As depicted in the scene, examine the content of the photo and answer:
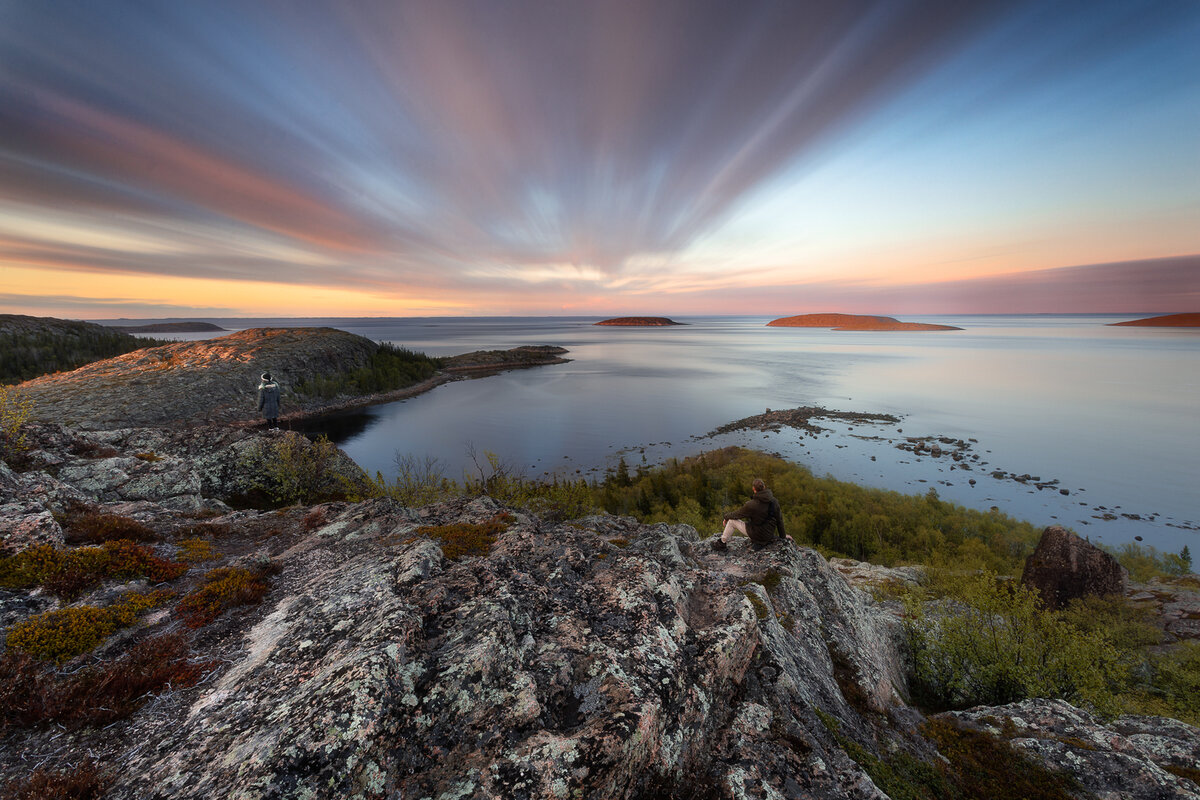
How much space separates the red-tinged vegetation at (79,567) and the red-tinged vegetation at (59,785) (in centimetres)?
359

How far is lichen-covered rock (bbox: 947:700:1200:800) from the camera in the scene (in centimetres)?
510

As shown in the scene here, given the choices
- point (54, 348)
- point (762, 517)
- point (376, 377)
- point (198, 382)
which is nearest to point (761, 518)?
point (762, 517)

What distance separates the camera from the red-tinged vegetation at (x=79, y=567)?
18.3 ft

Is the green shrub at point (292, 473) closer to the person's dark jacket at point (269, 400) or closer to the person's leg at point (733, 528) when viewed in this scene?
the person's dark jacket at point (269, 400)

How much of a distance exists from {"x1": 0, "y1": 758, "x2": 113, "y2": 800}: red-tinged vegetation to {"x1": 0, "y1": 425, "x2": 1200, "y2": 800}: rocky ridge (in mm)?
115

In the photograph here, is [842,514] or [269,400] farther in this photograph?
[842,514]

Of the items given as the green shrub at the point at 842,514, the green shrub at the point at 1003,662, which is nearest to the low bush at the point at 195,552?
the green shrub at the point at 1003,662

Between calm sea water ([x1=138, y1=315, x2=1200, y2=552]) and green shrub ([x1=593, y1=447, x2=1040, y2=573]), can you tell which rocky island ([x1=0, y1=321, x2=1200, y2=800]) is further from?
calm sea water ([x1=138, y1=315, x2=1200, y2=552])

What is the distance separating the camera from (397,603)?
5359mm

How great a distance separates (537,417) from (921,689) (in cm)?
4790

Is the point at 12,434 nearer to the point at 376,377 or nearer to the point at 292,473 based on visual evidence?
the point at 292,473

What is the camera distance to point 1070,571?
15.9 meters

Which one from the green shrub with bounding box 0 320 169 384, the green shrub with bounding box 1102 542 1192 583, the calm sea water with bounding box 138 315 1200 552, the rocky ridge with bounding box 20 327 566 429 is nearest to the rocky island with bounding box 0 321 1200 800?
the green shrub with bounding box 1102 542 1192 583

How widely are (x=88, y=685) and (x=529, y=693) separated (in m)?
4.57
